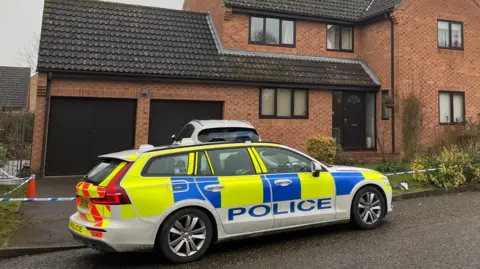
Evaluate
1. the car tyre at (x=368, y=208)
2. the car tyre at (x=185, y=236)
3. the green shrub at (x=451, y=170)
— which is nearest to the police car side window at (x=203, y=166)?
the car tyre at (x=185, y=236)

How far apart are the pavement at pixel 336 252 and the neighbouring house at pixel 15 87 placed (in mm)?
29437

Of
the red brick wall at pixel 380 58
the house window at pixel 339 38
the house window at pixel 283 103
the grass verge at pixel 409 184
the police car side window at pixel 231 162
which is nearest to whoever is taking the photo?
the police car side window at pixel 231 162

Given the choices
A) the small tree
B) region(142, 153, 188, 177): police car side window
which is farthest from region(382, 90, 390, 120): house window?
region(142, 153, 188, 177): police car side window

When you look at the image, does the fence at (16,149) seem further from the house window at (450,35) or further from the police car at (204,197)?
the house window at (450,35)

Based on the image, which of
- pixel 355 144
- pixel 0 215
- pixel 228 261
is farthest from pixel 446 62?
pixel 0 215

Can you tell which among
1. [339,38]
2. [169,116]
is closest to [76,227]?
[169,116]

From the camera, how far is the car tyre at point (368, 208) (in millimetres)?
5395

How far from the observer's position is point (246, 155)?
16.3 ft

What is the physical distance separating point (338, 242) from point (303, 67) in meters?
9.54

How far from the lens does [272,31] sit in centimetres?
1405

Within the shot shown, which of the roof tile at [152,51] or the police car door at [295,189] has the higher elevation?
the roof tile at [152,51]

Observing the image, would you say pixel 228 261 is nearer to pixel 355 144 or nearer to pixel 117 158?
pixel 117 158

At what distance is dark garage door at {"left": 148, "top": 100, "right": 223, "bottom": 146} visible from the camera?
11.6 m

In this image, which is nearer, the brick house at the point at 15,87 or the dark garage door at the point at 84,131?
the dark garage door at the point at 84,131
